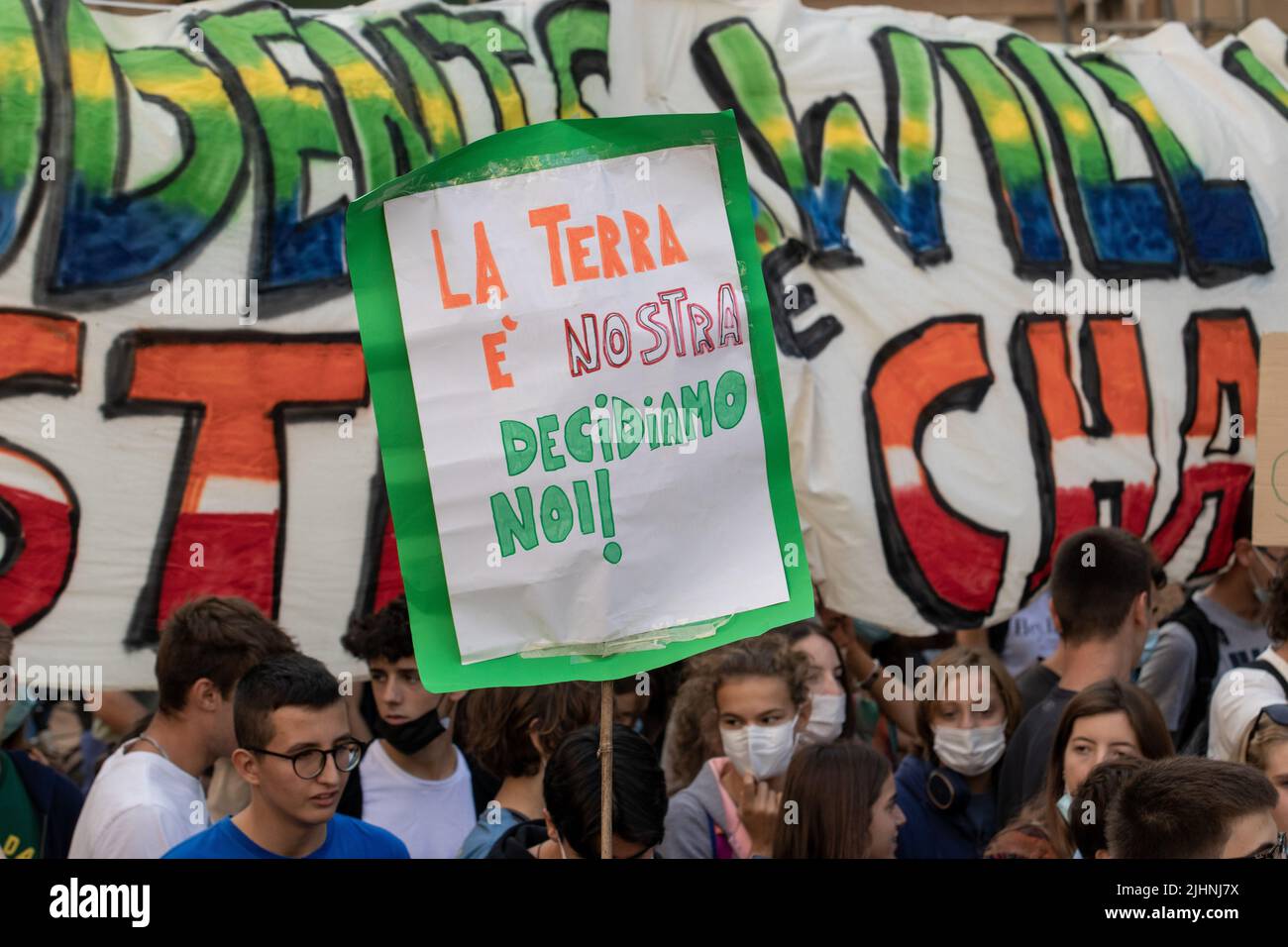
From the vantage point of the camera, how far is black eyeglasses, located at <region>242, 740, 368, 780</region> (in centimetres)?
333

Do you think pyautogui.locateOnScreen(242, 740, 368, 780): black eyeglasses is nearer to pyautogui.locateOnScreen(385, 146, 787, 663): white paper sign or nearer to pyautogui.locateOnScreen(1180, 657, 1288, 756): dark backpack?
pyautogui.locateOnScreen(385, 146, 787, 663): white paper sign

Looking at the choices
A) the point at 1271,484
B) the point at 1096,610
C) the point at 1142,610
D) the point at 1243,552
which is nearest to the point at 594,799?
the point at 1096,610

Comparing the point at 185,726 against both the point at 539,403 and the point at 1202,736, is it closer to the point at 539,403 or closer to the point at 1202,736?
the point at 539,403

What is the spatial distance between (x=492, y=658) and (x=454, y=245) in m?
0.68

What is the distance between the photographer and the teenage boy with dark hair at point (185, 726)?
361 centimetres

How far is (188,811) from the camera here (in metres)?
3.72

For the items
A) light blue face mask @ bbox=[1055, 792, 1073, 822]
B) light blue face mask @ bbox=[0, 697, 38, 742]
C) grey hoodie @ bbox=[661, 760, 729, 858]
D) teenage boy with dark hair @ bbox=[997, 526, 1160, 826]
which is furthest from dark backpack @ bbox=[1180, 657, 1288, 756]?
light blue face mask @ bbox=[0, 697, 38, 742]

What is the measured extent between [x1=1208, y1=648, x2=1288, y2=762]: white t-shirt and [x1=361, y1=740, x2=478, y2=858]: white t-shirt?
71.5 inches

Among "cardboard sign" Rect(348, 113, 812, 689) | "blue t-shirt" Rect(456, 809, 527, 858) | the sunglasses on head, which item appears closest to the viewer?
"cardboard sign" Rect(348, 113, 812, 689)
